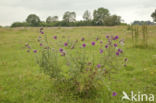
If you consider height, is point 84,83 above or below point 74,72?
below

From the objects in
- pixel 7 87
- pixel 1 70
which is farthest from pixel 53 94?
pixel 1 70

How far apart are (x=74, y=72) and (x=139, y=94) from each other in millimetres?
1615

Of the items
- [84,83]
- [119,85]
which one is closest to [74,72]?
[84,83]

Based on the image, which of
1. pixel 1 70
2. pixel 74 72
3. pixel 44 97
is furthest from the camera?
pixel 1 70

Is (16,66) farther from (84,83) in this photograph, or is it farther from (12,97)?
(84,83)

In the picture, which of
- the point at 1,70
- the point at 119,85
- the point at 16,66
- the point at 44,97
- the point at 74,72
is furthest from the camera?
the point at 16,66

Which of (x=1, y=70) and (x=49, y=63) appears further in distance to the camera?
(x=1, y=70)

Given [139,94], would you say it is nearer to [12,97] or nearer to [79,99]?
[79,99]

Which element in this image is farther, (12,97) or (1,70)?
(1,70)

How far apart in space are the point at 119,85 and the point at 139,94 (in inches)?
24.1

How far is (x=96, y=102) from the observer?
123 inches

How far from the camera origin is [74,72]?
121 inches

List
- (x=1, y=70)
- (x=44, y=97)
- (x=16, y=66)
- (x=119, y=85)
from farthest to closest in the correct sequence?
1. (x=16, y=66)
2. (x=1, y=70)
3. (x=119, y=85)
4. (x=44, y=97)

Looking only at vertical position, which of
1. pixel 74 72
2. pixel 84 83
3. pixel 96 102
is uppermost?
pixel 74 72
